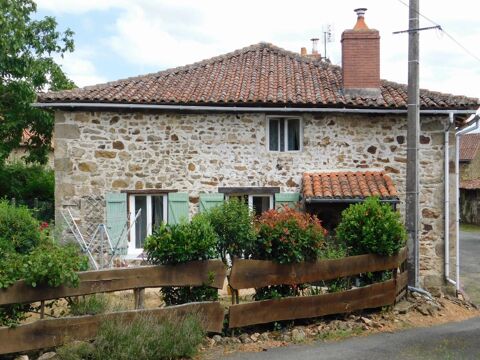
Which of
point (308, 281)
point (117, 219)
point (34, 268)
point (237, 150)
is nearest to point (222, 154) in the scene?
point (237, 150)

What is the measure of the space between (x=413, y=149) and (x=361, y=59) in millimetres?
3797

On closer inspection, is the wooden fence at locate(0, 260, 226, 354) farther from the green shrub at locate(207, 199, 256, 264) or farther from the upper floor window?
the upper floor window

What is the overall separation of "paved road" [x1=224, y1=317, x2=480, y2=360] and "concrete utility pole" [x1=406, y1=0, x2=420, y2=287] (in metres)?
1.75

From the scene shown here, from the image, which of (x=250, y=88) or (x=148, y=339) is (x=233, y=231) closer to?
(x=148, y=339)

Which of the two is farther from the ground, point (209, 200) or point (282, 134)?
point (282, 134)

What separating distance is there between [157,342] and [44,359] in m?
1.36

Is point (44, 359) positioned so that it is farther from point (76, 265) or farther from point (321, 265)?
point (321, 265)

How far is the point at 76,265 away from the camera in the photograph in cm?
706

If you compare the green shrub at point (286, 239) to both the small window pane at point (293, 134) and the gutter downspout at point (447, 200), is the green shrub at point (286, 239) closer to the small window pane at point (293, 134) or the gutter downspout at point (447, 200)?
the small window pane at point (293, 134)

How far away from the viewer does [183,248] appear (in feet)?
24.9

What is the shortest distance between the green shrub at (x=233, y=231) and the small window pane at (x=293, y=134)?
15.2ft

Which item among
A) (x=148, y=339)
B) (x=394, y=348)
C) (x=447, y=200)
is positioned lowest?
(x=394, y=348)

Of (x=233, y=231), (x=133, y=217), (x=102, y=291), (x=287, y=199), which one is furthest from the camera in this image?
(x=133, y=217)

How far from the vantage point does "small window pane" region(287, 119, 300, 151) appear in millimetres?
12688
